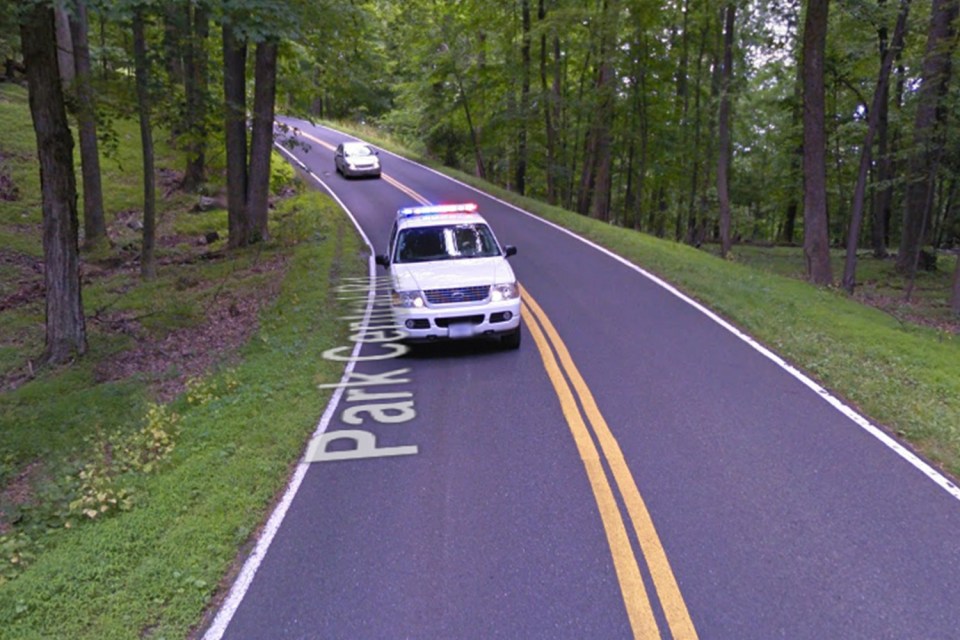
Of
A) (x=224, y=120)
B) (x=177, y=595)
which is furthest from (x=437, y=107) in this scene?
(x=177, y=595)

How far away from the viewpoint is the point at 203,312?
41.3 feet

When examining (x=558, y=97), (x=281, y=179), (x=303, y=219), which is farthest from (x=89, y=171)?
(x=558, y=97)

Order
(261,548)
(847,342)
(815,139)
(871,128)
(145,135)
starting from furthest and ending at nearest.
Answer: (871,128)
(815,139)
(145,135)
(847,342)
(261,548)

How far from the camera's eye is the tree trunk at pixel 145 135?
1297 cm

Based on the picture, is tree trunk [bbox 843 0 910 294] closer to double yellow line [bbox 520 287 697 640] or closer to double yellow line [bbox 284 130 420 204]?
double yellow line [bbox 520 287 697 640]

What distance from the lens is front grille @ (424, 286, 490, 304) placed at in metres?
8.79

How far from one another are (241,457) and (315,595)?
2303 mm

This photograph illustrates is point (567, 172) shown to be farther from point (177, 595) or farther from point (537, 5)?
Result: point (177, 595)

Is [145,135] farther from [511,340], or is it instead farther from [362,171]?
[362,171]

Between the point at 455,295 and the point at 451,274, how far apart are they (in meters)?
0.42

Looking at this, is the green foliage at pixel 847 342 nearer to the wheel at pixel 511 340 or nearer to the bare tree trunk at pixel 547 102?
the wheel at pixel 511 340

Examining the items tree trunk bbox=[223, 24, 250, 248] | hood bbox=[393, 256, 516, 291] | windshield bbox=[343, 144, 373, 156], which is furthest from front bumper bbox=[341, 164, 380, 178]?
hood bbox=[393, 256, 516, 291]

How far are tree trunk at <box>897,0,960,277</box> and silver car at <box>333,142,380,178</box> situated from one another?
21814 millimetres

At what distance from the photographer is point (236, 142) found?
18.0 m
